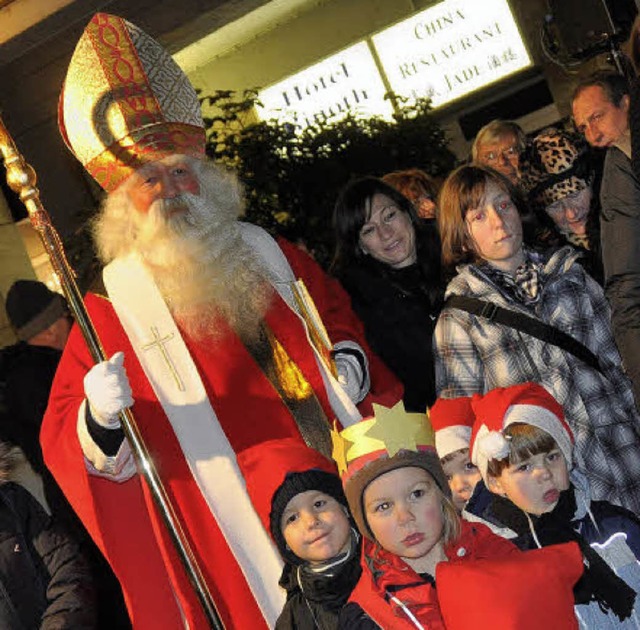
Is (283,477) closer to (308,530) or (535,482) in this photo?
(308,530)

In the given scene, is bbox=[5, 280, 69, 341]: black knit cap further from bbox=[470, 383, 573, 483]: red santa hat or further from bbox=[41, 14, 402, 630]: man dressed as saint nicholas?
bbox=[470, 383, 573, 483]: red santa hat

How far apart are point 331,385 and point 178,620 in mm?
942

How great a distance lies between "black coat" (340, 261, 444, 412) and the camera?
5121mm

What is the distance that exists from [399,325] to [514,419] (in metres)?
1.41

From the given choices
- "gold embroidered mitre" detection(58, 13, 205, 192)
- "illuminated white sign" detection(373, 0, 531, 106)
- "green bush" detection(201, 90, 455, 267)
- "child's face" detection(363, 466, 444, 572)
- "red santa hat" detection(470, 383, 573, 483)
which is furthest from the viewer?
"illuminated white sign" detection(373, 0, 531, 106)

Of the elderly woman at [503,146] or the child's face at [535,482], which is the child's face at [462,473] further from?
the elderly woman at [503,146]

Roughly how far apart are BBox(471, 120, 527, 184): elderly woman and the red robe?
6.14ft

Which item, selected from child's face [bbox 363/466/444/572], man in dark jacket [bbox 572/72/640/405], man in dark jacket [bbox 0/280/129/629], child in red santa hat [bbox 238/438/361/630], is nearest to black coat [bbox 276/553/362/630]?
child in red santa hat [bbox 238/438/361/630]

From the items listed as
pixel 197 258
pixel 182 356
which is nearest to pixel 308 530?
pixel 182 356

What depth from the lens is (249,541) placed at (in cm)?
425

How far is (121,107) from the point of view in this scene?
4.63m

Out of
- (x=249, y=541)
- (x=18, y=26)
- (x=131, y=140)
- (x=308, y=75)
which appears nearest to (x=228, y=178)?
(x=131, y=140)

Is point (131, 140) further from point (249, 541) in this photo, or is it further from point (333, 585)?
point (333, 585)

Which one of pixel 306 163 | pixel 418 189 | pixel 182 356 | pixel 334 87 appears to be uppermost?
pixel 334 87
